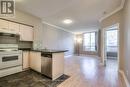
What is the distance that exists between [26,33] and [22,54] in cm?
107

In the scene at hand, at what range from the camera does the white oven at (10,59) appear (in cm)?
341

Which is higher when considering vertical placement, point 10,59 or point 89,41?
point 89,41

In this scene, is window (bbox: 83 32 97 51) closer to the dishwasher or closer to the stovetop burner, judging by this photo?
the dishwasher

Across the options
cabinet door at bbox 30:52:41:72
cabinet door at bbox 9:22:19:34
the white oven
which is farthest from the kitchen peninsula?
cabinet door at bbox 9:22:19:34

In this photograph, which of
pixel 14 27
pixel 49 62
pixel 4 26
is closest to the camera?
pixel 49 62

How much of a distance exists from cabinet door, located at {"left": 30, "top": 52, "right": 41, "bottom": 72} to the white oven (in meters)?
0.51

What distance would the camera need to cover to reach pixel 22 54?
4203 mm

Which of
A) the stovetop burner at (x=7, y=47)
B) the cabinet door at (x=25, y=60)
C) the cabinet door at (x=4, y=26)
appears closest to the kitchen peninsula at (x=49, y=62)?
the cabinet door at (x=25, y=60)

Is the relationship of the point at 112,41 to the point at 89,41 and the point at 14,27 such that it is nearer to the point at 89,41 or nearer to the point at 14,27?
the point at 89,41

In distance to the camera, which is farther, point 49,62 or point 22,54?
point 22,54

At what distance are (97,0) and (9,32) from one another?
360cm

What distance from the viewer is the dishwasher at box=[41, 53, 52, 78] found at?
10.8 feet

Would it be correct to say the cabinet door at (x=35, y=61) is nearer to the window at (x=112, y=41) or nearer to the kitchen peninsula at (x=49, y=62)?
the kitchen peninsula at (x=49, y=62)

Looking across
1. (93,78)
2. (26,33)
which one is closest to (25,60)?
(26,33)
